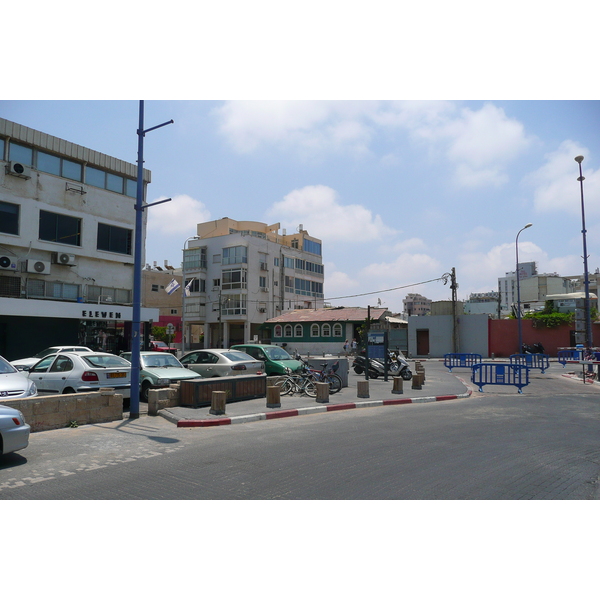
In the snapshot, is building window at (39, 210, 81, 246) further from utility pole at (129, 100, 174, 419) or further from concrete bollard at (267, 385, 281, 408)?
concrete bollard at (267, 385, 281, 408)

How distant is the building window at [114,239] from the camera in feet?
92.7

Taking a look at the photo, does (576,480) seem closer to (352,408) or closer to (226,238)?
(352,408)

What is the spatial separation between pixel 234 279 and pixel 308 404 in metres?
43.9

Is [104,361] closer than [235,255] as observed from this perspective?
Yes

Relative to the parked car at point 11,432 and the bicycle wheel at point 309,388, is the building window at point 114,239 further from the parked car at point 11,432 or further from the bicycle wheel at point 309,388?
the parked car at point 11,432

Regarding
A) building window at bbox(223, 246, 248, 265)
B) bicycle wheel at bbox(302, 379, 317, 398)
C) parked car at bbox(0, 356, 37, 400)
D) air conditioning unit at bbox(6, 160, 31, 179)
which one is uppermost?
building window at bbox(223, 246, 248, 265)

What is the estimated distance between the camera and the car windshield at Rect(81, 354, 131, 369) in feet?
38.8

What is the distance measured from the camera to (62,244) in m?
26.0

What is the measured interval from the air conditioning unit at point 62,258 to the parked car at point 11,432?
20.9 m

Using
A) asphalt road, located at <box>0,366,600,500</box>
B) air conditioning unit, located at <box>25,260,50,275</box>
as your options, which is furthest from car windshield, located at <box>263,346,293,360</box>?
air conditioning unit, located at <box>25,260,50,275</box>

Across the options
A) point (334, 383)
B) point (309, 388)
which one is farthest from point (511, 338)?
point (309, 388)

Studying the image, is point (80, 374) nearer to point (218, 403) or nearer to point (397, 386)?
point (218, 403)

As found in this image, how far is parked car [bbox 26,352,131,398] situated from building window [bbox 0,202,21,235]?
14842 millimetres

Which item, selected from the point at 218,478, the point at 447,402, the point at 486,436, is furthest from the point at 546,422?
the point at 218,478
